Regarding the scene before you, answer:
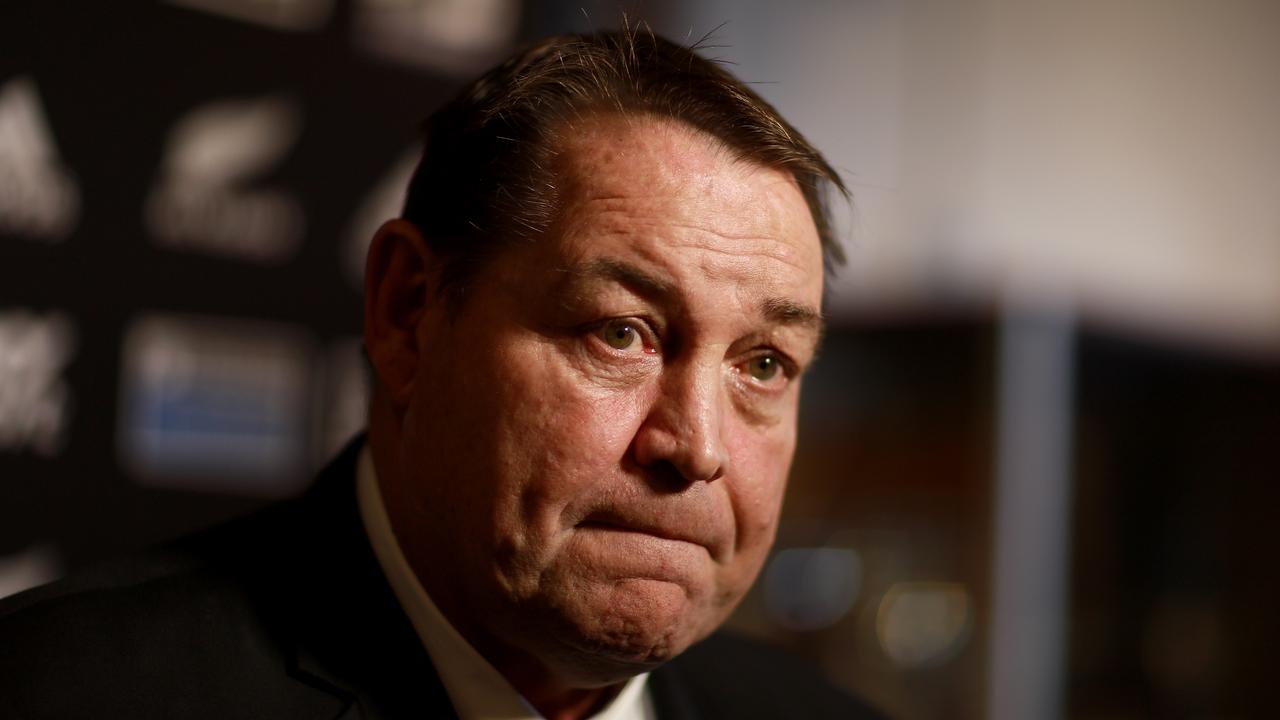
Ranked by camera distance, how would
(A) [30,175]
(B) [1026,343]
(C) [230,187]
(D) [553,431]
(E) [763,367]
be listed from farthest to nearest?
(B) [1026,343], (C) [230,187], (A) [30,175], (E) [763,367], (D) [553,431]

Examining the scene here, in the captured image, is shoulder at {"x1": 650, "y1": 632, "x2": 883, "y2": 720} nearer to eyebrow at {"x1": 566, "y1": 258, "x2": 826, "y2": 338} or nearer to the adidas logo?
eyebrow at {"x1": 566, "y1": 258, "x2": 826, "y2": 338}

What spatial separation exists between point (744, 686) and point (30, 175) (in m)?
1.04

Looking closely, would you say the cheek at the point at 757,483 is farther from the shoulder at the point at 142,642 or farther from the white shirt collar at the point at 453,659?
the shoulder at the point at 142,642

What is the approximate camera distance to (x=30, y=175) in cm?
143

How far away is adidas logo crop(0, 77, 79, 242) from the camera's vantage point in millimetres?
1406

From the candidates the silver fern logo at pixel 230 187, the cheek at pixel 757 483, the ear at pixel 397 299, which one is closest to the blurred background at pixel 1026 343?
the silver fern logo at pixel 230 187

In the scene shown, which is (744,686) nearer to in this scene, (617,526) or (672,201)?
(617,526)

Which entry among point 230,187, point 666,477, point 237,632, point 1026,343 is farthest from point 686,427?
point 1026,343

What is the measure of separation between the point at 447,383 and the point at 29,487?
0.71 metres

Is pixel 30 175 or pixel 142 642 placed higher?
pixel 30 175

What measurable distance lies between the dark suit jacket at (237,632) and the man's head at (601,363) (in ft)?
0.23

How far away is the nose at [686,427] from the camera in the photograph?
983 millimetres

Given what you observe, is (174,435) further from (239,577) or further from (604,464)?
(604,464)

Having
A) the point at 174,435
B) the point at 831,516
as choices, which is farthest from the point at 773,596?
the point at 174,435
